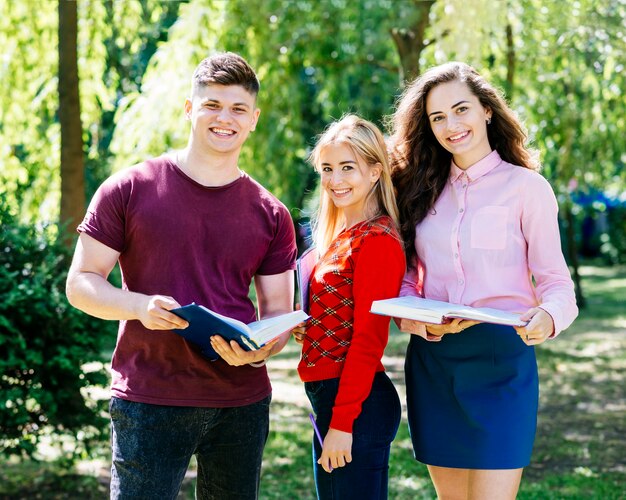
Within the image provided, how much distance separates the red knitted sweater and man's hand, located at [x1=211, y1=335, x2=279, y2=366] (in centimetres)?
22

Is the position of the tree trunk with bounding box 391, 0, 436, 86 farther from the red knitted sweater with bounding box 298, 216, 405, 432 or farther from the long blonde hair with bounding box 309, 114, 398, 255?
the red knitted sweater with bounding box 298, 216, 405, 432

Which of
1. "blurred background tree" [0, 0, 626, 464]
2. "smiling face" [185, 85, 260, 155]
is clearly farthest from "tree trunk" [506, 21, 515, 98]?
"smiling face" [185, 85, 260, 155]

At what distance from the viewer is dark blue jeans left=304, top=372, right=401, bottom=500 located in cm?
272

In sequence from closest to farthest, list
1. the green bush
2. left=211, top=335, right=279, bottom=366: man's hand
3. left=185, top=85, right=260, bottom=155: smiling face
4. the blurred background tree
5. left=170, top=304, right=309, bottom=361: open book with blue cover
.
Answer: left=170, top=304, right=309, bottom=361: open book with blue cover < left=211, top=335, right=279, bottom=366: man's hand < left=185, top=85, right=260, bottom=155: smiling face < the green bush < the blurred background tree

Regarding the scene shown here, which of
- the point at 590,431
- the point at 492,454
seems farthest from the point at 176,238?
the point at 590,431

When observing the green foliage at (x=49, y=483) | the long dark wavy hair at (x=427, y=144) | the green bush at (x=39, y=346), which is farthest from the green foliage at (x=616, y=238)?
the long dark wavy hair at (x=427, y=144)

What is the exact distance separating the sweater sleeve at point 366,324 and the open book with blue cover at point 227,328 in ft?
0.78

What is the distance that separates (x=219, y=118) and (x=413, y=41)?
17.7ft

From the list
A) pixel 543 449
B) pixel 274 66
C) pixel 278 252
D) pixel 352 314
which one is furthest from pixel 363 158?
pixel 274 66

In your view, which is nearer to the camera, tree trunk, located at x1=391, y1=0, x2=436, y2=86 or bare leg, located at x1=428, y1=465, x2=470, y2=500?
bare leg, located at x1=428, y1=465, x2=470, y2=500

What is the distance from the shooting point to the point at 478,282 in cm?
290

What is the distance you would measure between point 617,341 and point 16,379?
931 cm

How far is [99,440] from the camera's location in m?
5.18

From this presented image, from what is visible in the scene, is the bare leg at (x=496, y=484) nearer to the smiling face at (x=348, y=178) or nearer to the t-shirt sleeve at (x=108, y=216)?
the smiling face at (x=348, y=178)
